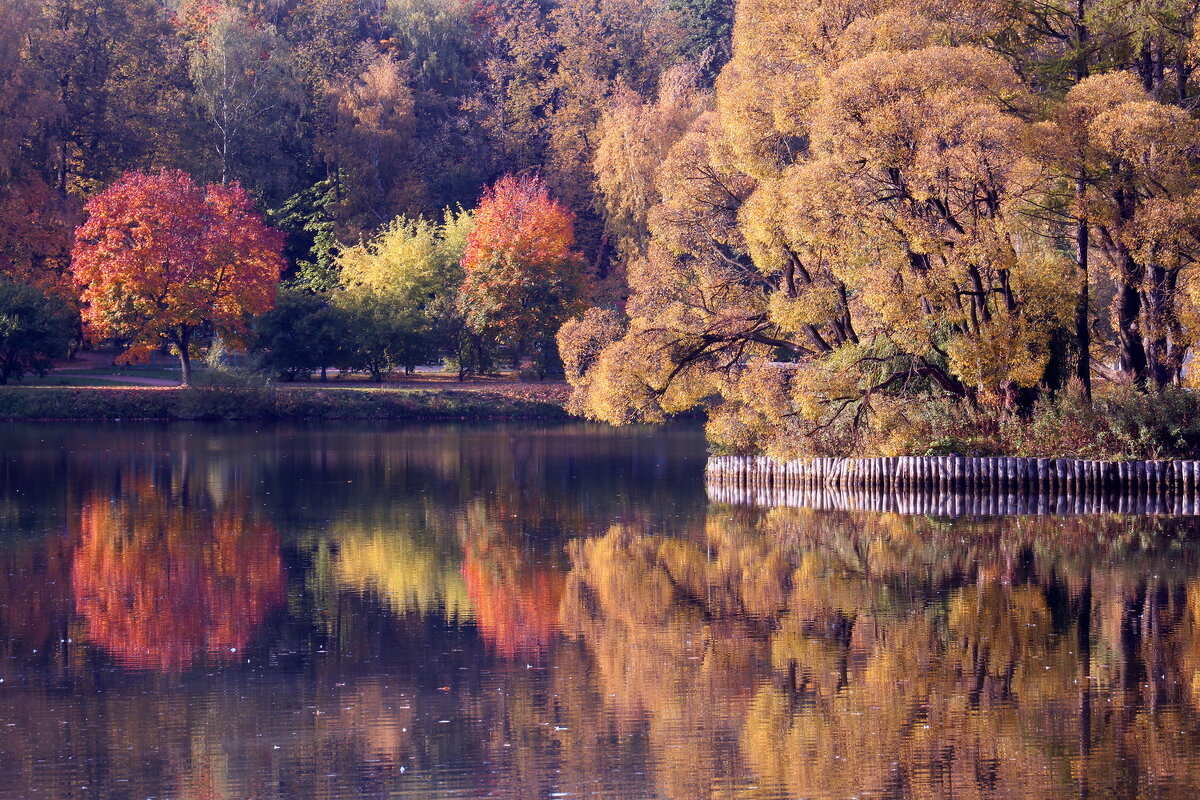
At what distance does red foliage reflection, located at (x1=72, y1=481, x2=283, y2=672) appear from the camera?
15.4 m

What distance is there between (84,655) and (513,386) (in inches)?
1792

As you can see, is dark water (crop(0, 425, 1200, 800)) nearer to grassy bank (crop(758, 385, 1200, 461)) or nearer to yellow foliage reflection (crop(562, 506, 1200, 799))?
yellow foliage reflection (crop(562, 506, 1200, 799))

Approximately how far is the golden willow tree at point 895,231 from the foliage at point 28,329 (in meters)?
27.7

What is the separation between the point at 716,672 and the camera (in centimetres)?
1394

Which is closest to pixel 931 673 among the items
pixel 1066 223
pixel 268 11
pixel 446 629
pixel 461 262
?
pixel 446 629

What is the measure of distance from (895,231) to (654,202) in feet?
110

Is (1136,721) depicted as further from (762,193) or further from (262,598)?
(762,193)

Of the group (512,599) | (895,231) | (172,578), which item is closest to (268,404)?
(895,231)

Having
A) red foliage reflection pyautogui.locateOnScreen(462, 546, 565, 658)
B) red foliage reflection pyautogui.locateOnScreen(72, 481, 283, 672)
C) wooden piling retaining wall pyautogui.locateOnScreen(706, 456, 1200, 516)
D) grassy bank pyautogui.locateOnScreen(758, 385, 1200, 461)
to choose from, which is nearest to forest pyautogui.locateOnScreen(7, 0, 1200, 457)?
grassy bank pyautogui.locateOnScreen(758, 385, 1200, 461)

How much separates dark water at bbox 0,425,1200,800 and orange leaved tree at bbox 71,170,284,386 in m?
28.6

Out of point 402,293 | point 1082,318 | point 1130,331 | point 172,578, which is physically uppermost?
point 402,293

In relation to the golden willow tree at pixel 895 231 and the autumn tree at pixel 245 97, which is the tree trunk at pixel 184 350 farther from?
the golden willow tree at pixel 895 231

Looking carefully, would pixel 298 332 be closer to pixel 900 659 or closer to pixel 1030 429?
pixel 1030 429

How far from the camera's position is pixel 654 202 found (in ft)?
201
